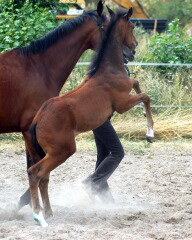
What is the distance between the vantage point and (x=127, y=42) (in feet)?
17.0

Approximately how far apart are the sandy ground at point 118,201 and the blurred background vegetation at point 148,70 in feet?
3.14

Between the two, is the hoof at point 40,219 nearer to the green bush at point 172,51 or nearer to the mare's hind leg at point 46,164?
the mare's hind leg at point 46,164

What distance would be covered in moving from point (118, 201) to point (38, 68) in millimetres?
A: 1776

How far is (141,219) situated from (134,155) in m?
3.19

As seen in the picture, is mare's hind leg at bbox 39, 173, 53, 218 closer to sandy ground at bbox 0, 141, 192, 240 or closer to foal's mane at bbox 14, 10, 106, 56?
sandy ground at bbox 0, 141, 192, 240

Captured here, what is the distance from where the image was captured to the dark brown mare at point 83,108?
181 inches

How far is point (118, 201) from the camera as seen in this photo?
5.70m

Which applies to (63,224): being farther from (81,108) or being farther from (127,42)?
(127,42)

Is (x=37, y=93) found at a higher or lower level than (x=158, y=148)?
higher

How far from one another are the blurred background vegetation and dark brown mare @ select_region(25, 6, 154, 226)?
4029 mm

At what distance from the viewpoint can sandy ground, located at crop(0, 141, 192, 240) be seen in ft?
13.9

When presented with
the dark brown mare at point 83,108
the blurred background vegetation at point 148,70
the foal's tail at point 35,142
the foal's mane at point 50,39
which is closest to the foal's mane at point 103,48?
the dark brown mare at point 83,108

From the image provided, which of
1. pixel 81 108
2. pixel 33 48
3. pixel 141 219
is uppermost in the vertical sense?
pixel 33 48

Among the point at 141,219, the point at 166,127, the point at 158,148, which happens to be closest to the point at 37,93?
the point at 141,219
